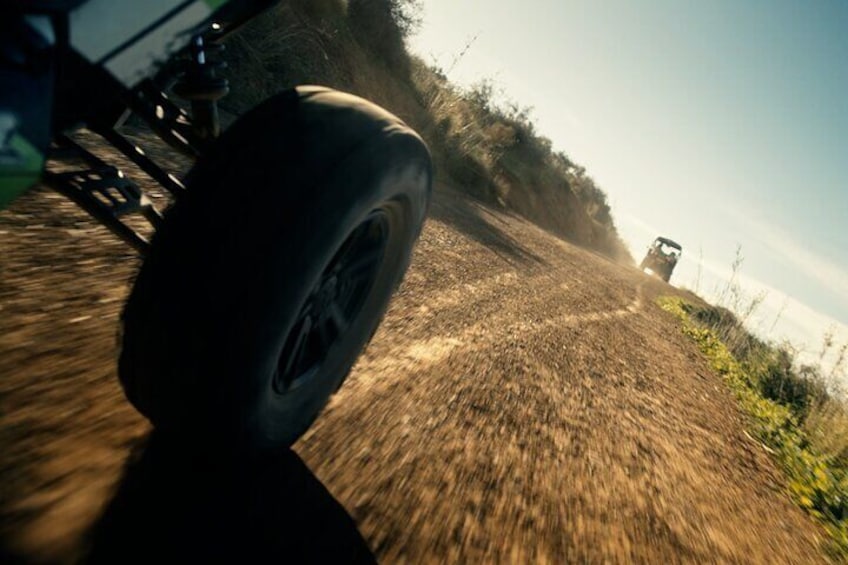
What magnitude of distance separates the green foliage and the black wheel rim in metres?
2.99

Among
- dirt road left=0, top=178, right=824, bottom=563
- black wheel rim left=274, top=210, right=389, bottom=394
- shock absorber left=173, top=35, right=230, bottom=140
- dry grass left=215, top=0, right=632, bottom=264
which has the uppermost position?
dry grass left=215, top=0, right=632, bottom=264

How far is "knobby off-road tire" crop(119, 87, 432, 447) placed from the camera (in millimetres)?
1022

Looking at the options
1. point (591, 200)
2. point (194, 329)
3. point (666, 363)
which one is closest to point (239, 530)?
point (194, 329)

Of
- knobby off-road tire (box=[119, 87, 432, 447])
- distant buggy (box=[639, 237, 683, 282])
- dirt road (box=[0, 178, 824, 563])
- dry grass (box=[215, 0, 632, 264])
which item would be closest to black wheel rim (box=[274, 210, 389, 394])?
knobby off-road tire (box=[119, 87, 432, 447])

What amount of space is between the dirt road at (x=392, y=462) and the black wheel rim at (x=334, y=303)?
0.96 ft

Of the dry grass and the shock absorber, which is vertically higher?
the dry grass

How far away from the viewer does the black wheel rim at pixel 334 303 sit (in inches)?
55.1

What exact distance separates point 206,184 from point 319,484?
3.24ft

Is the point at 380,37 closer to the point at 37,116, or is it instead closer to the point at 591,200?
the point at 37,116

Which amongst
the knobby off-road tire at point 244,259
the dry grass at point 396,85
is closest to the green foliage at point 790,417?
the knobby off-road tire at point 244,259

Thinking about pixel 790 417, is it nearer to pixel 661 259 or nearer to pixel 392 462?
pixel 392 462

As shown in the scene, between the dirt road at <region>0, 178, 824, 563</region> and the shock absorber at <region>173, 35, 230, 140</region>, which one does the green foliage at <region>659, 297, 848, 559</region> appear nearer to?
the dirt road at <region>0, 178, 824, 563</region>

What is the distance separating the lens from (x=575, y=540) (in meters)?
1.74

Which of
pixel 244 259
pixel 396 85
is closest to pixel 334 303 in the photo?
pixel 244 259
